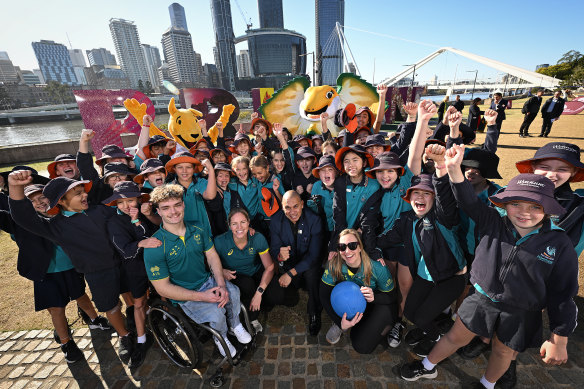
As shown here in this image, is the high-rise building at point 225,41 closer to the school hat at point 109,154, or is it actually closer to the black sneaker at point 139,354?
the school hat at point 109,154

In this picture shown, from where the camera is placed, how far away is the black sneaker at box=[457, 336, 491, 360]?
2.66 meters

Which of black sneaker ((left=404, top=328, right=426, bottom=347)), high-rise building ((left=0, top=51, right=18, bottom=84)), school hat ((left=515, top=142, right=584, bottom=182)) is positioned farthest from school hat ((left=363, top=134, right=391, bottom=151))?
high-rise building ((left=0, top=51, right=18, bottom=84))

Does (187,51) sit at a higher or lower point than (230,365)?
higher

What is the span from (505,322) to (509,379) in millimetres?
904

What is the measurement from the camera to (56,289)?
2875mm

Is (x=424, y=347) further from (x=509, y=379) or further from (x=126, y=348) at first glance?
(x=126, y=348)

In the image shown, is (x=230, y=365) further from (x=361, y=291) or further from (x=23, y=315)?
(x=23, y=315)

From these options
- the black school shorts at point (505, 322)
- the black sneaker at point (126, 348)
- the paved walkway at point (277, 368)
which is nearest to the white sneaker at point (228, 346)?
the paved walkway at point (277, 368)

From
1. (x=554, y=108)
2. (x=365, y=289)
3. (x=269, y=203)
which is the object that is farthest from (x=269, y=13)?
(x=365, y=289)

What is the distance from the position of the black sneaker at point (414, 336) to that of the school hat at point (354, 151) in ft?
6.88

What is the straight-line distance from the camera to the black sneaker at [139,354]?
2846 millimetres

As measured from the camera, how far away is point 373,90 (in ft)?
28.6

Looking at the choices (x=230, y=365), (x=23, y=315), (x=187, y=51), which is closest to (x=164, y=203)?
(x=230, y=365)

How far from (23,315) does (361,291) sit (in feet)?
15.6
